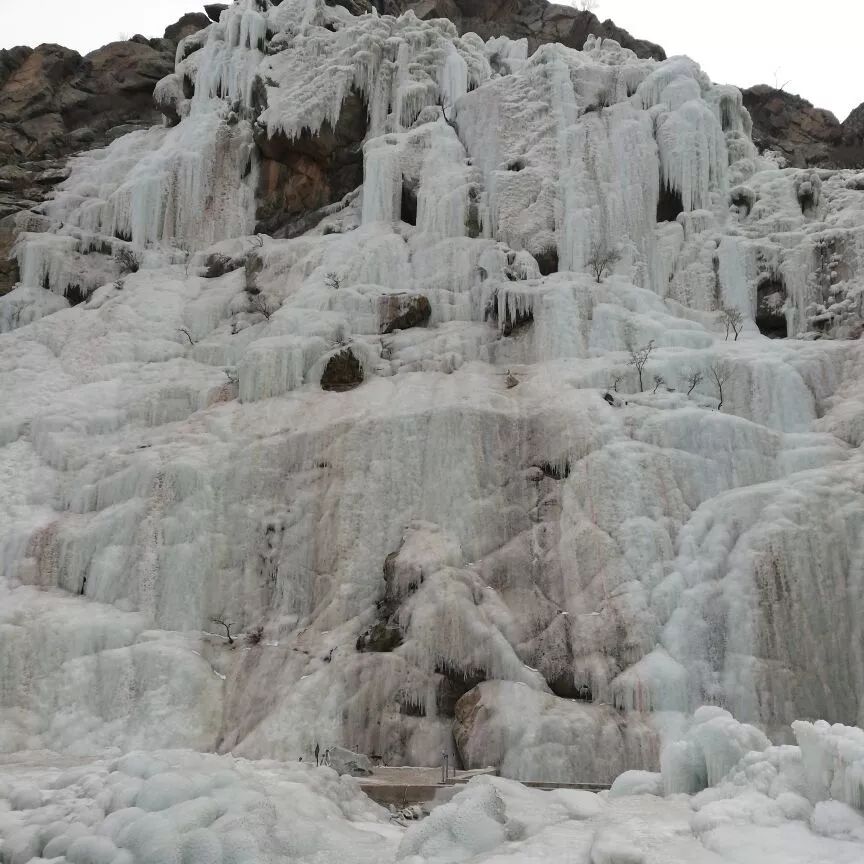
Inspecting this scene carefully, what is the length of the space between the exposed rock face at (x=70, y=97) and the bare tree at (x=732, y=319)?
79.9 feet

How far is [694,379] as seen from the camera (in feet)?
64.8

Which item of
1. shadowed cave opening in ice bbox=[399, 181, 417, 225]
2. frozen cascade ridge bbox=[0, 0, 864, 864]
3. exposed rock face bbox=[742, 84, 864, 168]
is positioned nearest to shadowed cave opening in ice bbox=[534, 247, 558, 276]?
frozen cascade ridge bbox=[0, 0, 864, 864]

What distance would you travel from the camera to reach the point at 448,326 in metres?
23.0

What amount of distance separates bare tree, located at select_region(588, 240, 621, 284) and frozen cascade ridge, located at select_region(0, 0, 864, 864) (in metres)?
0.14

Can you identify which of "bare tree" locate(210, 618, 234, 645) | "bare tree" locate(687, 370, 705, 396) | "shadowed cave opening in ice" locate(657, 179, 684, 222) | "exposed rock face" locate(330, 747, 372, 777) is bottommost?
"exposed rock face" locate(330, 747, 372, 777)

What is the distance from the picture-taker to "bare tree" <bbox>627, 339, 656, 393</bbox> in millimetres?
19766

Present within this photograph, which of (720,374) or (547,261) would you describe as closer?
(720,374)

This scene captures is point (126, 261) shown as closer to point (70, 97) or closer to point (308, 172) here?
point (308, 172)

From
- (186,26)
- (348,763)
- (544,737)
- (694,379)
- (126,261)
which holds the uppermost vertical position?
(186,26)

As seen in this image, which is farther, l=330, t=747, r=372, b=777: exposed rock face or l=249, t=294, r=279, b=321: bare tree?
l=249, t=294, r=279, b=321: bare tree

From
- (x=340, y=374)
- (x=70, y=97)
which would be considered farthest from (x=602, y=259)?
(x=70, y=97)

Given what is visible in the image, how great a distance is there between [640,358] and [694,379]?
123 centimetres

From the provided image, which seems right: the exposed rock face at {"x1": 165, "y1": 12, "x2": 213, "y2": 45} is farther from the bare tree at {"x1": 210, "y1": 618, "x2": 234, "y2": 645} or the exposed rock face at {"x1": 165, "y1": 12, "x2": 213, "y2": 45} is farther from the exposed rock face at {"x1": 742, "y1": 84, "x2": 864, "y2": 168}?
the bare tree at {"x1": 210, "y1": 618, "x2": 234, "y2": 645}

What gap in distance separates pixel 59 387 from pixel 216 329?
14.5 ft
